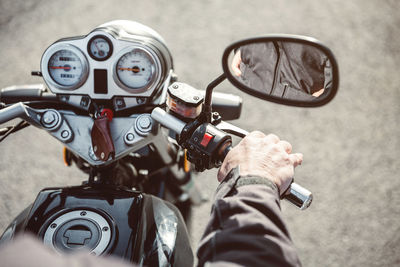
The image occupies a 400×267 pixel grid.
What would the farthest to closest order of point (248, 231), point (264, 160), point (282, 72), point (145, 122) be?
point (145, 122) → point (282, 72) → point (264, 160) → point (248, 231)

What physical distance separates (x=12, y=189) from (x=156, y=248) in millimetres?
1984

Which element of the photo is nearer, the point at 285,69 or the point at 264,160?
the point at 264,160

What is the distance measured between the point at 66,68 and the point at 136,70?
25 centimetres

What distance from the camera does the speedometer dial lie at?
4.12 feet

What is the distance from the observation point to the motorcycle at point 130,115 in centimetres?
104

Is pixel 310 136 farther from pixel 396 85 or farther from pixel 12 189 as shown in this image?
pixel 12 189

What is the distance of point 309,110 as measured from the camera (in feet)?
10.2

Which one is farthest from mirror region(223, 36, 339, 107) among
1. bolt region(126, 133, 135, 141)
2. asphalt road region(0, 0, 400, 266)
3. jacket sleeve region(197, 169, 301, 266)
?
asphalt road region(0, 0, 400, 266)

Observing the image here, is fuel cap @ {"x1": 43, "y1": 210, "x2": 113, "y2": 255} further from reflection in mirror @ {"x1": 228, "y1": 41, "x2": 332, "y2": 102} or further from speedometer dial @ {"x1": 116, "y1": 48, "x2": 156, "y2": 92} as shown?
reflection in mirror @ {"x1": 228, "y1": 41, "x2": 332, "y2": 102}

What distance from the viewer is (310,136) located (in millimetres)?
2934

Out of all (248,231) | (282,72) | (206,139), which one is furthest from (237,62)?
(248,231)

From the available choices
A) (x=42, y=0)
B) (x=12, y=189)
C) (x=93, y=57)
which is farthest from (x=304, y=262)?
(x=42, y=0)

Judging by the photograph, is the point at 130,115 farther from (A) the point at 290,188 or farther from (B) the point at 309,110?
(B) the point at 309,110

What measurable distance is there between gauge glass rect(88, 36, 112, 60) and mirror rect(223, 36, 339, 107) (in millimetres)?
449
